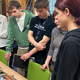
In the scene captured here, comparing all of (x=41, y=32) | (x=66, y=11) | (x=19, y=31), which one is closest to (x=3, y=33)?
(x=19, y=31)

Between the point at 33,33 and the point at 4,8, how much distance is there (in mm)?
2843

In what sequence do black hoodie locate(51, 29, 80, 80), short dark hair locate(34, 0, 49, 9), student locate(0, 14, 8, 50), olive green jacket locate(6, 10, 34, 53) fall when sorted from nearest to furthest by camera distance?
1. black hoodie locate(51, 29, 80, 80)
2. short dark hair locate(34, 0, 49, 9)
3. olive green jacket locate(6, 10, 34, 53)
4. student locate(0, 14, 8, 50)

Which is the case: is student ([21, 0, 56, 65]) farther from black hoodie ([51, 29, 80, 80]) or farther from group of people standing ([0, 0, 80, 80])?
black hoodie ([51, 29, 80, 80])

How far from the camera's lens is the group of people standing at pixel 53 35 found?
62 cm

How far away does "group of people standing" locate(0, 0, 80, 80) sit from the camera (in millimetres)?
621

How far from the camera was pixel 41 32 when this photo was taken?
1.53 m

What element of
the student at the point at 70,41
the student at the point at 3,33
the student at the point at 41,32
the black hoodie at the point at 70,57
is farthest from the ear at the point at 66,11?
the student at the point at 3,33

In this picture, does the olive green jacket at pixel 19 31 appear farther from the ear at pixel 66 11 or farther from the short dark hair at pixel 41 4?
the ear at pixel 66 11

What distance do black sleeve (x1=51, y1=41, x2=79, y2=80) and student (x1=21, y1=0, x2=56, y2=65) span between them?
835mm

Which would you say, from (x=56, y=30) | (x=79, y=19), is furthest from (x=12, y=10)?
(x=79, y=19)

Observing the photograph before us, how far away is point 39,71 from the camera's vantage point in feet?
4.30

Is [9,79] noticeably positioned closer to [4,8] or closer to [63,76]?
[63,76]

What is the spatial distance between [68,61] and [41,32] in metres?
0.94

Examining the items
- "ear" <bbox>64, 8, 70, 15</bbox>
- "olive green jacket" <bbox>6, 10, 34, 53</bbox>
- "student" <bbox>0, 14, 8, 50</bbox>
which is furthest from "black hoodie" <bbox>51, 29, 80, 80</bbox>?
"student" <bbox>0, 14, 8, 50</bbox>
